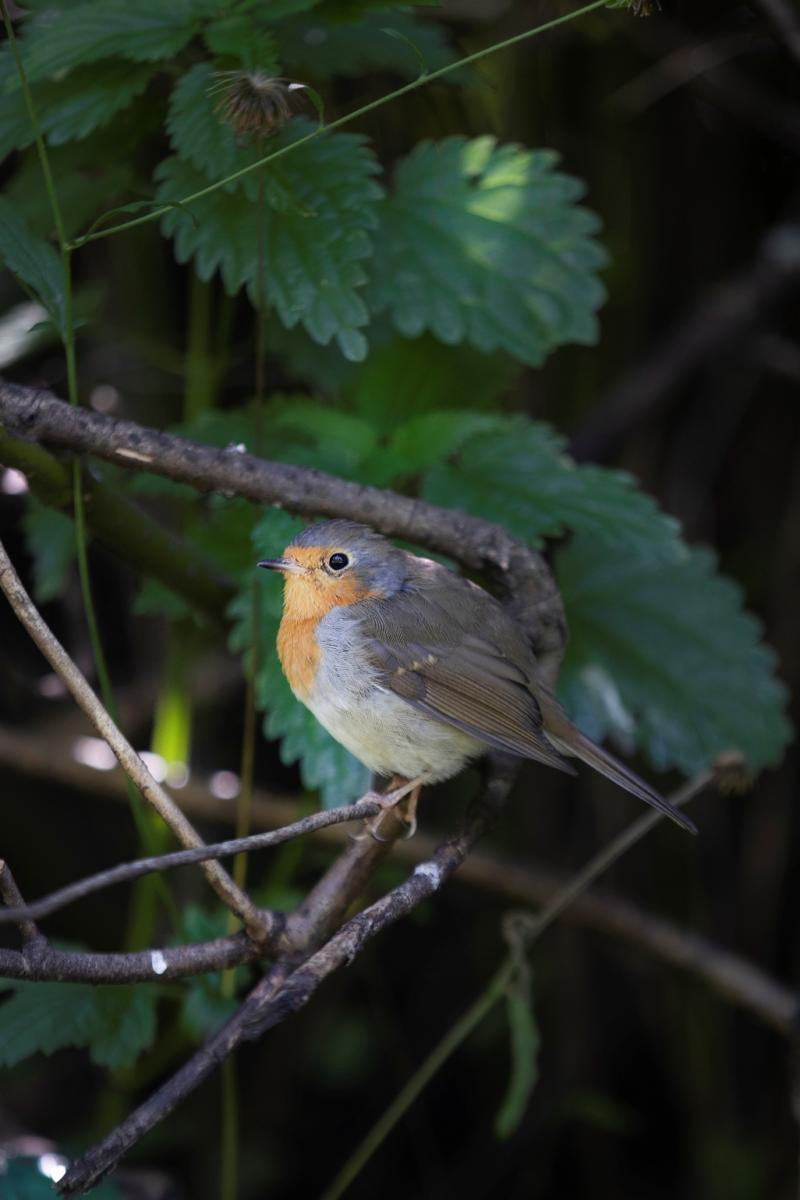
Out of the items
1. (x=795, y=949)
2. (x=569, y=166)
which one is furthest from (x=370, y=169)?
(x=795, y=949)

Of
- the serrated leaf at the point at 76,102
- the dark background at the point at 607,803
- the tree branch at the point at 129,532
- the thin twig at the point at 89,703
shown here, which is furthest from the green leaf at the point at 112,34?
the dark background at the point at 607,803

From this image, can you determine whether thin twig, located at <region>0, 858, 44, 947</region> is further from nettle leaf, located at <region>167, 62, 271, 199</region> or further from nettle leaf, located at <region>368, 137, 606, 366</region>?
nettle leaf, located at <region>368, 137, 606, 366</region>

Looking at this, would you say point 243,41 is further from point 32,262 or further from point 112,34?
point 32,262

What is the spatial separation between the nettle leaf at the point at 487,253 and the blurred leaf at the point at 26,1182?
1.61 metres

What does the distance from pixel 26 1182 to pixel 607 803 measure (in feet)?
8.17

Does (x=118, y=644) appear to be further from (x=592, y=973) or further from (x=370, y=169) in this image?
(x=370, y=169)

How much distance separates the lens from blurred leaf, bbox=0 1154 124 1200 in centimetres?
199

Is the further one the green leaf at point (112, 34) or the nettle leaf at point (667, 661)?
the nettle leaf at point (667, 661)

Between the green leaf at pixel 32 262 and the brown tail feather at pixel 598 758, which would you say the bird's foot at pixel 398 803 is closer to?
the brown tail feather at pixel 598 758

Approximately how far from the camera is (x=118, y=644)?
14.0 ft

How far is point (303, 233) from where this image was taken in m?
2.09

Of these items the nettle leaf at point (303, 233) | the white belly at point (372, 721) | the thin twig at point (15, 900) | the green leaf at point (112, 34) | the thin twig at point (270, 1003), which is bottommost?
the white belly at point (372, 721)

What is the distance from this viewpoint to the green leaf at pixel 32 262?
1819 millimetres

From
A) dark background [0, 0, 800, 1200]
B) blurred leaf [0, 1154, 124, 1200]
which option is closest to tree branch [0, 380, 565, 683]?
blurred leaf [0, 1154, 124, 1200]
